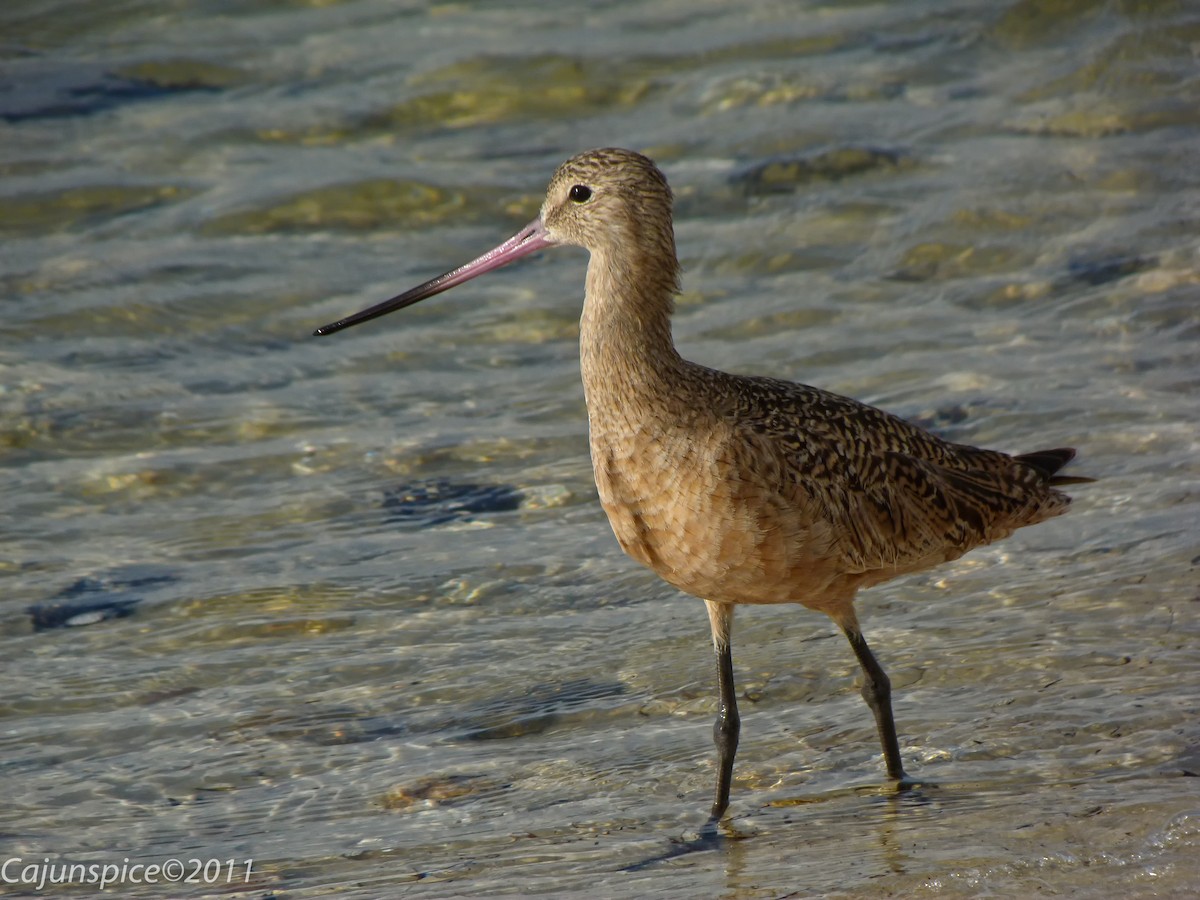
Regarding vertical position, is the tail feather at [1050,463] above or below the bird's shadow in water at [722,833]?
above

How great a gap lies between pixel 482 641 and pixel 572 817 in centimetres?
128

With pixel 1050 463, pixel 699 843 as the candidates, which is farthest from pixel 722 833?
pixel 1050 463

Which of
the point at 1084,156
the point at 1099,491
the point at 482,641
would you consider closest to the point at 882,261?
the point at 1084,156

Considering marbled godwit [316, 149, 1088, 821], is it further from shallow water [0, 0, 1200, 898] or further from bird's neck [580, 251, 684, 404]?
shallow water [0, 0, 1200, 898]

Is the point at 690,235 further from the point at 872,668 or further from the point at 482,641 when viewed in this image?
the point at 872,668

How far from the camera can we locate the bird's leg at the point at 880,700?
15.9ft

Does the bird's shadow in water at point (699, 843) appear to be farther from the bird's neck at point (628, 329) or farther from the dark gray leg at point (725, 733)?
the bird's neck at point (628, 329)

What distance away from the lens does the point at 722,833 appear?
465 cm

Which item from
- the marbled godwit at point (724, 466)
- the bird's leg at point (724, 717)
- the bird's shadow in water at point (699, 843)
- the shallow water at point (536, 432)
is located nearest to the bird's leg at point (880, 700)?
the marbled godwit at point (724, 466)

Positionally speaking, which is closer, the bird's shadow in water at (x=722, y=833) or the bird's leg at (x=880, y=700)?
the bird's shadow in water at (x=722, y=833)

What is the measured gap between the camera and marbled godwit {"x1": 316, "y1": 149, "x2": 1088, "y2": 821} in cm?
452

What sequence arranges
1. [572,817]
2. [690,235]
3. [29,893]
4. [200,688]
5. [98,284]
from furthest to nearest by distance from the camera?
[690,235], [98,284], [200,688], [572,817], [29,893]

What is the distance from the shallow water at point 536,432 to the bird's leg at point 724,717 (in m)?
0.10

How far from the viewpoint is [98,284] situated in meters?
8.74
